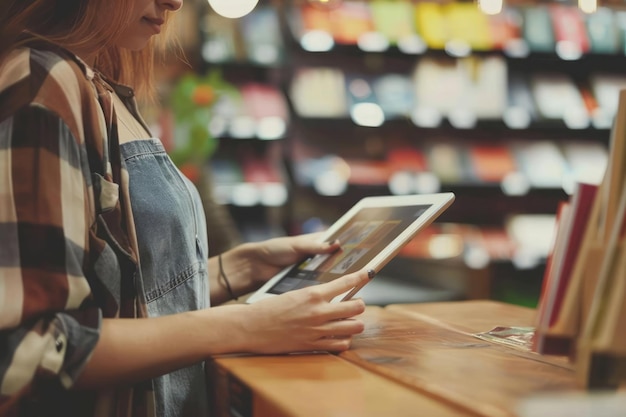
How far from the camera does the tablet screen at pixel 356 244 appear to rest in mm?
1259

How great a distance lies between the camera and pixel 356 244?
1354 millimetres

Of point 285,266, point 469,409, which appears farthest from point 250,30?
point 469,409

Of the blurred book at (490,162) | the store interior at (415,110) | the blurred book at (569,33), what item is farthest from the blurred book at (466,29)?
the blurred book at (490,162)

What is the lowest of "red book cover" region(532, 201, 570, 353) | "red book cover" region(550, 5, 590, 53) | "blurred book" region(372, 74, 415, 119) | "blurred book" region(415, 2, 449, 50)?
"red book cover" region(532, 201, 570, 353)

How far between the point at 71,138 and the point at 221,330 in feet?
1.17

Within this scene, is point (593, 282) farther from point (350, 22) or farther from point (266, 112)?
point (350, 22)

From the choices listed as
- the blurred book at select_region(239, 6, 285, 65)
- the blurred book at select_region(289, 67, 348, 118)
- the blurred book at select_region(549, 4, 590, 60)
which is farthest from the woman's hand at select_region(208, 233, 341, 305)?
the blurred book at select_region(549, 4, 590, 60)

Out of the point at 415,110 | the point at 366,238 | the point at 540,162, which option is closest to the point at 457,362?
the point at 366,238

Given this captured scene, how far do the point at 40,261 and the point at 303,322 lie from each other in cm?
39

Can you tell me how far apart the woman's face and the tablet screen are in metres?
0.54

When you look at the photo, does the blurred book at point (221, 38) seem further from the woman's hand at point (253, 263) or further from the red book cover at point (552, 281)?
the red book cover at point (552, 281)

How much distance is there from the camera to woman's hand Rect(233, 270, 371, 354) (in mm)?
1066

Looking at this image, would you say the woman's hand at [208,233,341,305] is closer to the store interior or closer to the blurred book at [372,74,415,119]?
the store interior

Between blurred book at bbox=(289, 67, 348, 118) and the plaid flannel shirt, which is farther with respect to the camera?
blurred book at bbox=(289, 67, 348, 118)
